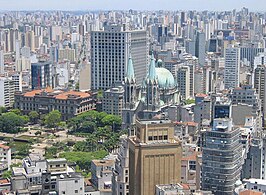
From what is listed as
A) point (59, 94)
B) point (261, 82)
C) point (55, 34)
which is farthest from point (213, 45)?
point (59, 94)

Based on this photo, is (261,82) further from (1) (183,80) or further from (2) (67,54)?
(2) (67,54)

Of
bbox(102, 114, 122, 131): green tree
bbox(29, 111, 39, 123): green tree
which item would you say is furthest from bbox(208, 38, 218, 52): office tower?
bbox(102, 114, 122, 131): green tree

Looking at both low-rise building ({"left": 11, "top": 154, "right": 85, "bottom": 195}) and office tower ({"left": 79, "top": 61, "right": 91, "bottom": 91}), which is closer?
low-rise building ({"left": 11, "top": 154, "right": 85, "bottom": 195})

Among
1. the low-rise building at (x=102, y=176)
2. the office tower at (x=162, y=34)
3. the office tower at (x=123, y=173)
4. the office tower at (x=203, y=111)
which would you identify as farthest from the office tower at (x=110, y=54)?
the office tower at (x=123, y=173)

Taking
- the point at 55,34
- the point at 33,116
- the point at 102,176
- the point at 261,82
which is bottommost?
the point at 33,116

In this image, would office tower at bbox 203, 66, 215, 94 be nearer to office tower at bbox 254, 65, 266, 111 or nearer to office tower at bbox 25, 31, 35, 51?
office tower at bbox 254, 65, 266, 111

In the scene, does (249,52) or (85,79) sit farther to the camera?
(249,52)

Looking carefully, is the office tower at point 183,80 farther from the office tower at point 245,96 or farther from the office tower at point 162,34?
the office tower at point 162,34
